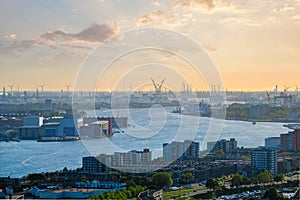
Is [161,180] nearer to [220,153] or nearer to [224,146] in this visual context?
[220,153]

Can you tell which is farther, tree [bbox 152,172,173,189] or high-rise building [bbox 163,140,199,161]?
high-rise building [bbox 163,140,199,161]

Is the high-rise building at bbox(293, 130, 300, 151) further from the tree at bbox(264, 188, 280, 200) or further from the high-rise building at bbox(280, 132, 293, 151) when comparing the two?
the tree at bbox(264, 188, 280, 200)

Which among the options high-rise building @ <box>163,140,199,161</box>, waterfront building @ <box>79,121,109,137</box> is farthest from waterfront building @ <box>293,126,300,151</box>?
waterfront building @ <box>79,121,109,137</box>

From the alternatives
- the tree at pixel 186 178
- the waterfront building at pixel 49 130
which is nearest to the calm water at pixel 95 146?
the waterfront building at pixel 49 130

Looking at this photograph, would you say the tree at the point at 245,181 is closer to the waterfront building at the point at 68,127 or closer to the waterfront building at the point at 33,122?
the waterfront building at the point at 68,127

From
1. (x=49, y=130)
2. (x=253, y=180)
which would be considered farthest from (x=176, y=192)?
(x=49, y=130)
